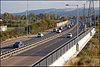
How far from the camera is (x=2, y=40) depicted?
68.3 metres

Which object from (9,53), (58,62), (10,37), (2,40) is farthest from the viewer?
(10,37)

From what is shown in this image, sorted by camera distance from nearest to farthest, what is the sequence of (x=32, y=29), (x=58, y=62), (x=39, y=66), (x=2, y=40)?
(x=39, y=66) → (x=58, y=62) → (x=2, y=40) → (x=32, y=29)

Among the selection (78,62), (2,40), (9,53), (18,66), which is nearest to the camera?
(18,66)

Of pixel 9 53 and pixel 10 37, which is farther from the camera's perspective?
pixel 10 37

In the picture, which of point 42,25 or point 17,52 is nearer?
point 17,52

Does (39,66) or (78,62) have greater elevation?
(39,66)

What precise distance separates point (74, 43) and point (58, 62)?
56.5 feet

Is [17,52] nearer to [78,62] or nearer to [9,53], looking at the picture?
[9,53]

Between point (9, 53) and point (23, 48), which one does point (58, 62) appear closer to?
point (9, 53)

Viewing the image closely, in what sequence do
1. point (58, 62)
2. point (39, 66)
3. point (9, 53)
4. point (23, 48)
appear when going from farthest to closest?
Answer: point (23, 48) < point (9, 53) < point (58, 62) < point (39, 66)

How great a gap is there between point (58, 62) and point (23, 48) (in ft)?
68.7

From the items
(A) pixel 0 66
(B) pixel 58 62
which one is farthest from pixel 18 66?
(B) pixel 58 62

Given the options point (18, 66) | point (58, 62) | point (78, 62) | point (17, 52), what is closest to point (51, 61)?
point (58, 62)

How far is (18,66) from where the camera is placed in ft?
96.1
